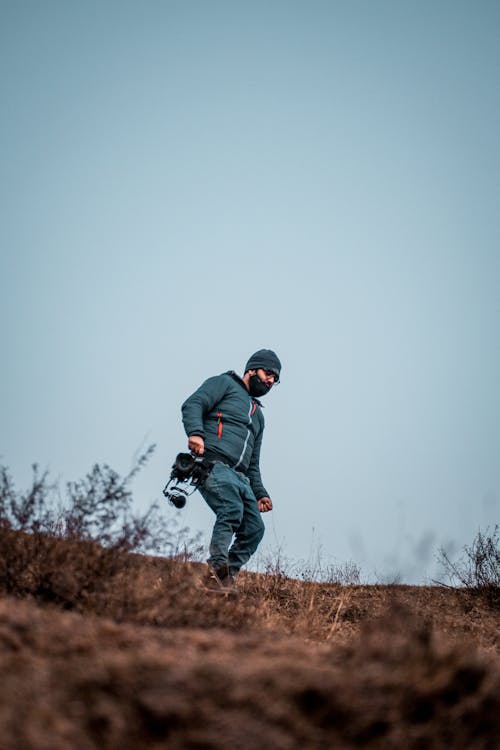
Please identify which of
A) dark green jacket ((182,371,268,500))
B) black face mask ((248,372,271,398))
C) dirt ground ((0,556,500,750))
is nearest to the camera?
dirt ground ((0,556,500,750))

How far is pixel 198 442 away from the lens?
4.84 m

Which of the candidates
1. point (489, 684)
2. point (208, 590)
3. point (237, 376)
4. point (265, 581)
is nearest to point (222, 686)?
point (489, 684)

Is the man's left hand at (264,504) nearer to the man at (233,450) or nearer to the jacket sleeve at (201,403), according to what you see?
the man at (233,450)

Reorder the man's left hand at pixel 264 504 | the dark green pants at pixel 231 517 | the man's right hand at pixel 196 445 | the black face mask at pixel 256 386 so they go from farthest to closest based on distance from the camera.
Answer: the black face mask at pixel 256 386 < the man's left hand at pixel 264 504 < the man's right hand at pixel 196 445 < the dark green pants at pixel 231 517

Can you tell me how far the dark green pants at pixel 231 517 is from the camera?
470 centimetres

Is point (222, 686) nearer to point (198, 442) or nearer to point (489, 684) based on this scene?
point (489, 684)

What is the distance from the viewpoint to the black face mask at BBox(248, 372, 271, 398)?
5.74 m

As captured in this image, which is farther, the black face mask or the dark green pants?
the black face mask

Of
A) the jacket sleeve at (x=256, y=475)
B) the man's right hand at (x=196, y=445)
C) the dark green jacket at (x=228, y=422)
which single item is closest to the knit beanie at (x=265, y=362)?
the dark green jacket at (x=228, y=422)

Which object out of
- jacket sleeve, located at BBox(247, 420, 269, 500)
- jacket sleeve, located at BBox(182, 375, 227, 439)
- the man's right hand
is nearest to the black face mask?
jacket sleeve, located at BBox(182, 375, 227, 439)

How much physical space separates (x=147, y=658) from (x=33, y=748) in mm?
341

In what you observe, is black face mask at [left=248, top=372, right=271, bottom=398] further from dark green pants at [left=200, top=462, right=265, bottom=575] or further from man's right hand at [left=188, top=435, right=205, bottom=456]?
man's right hand at [left=188, top=435, right=205, bottom=456]

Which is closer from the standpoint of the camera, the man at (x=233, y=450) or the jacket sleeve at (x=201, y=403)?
the man at (x=233, y=450)

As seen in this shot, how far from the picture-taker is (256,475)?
5711 mm
